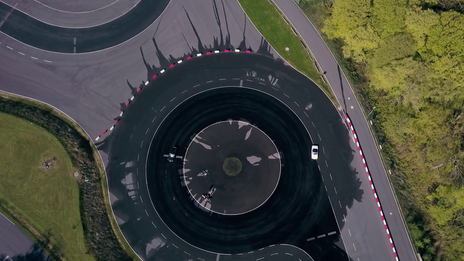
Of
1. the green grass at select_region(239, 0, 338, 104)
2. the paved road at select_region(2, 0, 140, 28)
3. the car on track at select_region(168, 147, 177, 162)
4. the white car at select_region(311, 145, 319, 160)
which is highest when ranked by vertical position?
the paved road at select_region(2, 0, 140, 28)

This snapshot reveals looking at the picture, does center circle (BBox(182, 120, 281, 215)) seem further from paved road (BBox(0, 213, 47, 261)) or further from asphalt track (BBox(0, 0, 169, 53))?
paved road (BBox(0, 213, 47, 261))

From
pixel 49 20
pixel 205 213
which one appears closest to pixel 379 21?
pixel 205 213

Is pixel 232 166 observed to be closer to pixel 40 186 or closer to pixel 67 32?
pixel 40 186

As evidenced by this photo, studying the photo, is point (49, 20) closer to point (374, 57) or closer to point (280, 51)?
point (280, 51)

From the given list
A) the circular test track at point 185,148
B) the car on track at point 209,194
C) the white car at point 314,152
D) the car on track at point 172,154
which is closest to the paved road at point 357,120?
the circular test track at point 185,148

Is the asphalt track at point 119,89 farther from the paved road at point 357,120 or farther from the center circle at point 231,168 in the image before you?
the center circle at point 231,168

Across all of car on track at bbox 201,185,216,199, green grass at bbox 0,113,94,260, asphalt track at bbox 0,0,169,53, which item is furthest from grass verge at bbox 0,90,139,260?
car on track at bbox 201,185,216,199
